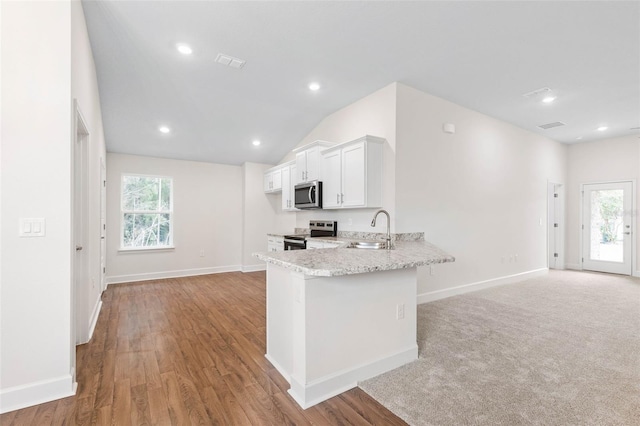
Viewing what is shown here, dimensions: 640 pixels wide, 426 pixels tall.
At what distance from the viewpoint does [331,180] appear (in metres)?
4.38

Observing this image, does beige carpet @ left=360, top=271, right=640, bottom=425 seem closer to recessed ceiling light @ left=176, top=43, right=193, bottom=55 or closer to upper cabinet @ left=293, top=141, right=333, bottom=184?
upper cabinet @ left=293, top=141, right=333, bottom=184

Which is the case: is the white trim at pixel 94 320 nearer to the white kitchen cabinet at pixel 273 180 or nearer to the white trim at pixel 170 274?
the white trim at pixel 170 274

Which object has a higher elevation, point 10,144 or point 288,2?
point 288,2

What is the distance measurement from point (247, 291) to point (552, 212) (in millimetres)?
6833

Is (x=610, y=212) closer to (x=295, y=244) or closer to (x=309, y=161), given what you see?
(x=309, y=161)

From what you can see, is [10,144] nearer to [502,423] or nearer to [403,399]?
[403,399]

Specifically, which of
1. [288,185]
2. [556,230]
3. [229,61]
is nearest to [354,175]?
[229,61]

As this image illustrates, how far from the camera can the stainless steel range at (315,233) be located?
15.5ft

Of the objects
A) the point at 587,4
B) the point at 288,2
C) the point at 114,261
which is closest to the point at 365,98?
the point at 288,2

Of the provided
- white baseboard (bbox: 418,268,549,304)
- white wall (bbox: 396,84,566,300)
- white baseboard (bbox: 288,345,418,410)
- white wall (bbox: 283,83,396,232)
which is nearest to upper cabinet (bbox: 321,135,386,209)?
white wall (bbox: 283,83,396,232)

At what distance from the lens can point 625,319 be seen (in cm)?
345

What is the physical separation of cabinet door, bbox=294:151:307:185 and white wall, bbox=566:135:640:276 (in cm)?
613

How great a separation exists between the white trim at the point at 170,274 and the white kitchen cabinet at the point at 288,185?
6.95ft

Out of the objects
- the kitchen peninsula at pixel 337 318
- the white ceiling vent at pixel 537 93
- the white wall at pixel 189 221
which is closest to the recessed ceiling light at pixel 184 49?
the kitchen peninsula at pixel 337 318
